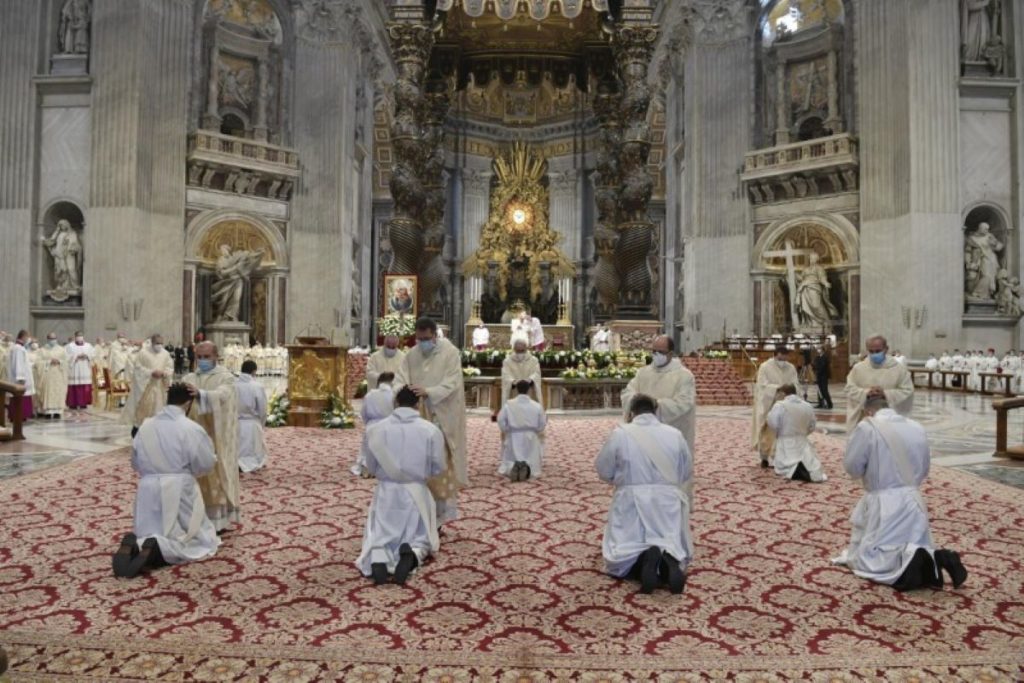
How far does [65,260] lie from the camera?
19938mm

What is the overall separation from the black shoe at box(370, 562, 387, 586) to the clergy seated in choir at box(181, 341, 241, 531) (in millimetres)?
1459

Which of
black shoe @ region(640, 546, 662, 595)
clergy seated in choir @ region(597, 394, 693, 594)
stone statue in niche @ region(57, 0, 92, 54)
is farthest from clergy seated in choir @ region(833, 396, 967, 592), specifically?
stone statue in niche @ region(57, 0, 92, 54)

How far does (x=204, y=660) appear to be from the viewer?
10.2 feet

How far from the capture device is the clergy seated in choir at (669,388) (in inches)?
220

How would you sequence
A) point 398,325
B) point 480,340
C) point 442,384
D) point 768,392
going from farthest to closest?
point 480,340, point 398,325, point 768,392, point 442,384

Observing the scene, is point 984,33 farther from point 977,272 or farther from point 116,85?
point 116,85

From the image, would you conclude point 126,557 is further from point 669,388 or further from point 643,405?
point 669,388

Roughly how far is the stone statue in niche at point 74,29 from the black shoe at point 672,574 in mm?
22234

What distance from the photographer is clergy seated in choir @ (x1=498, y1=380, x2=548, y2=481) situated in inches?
293

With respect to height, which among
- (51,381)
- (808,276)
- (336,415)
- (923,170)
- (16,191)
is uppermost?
(923,170)

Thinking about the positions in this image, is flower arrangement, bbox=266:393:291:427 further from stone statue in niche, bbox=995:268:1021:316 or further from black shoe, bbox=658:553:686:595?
stone statue in niche, bbox=995:268:1021:316

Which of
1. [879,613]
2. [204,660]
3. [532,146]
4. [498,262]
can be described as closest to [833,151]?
[498,262]

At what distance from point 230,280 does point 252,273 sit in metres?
1.03

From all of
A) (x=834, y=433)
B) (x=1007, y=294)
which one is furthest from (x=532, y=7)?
(x=1007, y=294)
